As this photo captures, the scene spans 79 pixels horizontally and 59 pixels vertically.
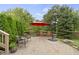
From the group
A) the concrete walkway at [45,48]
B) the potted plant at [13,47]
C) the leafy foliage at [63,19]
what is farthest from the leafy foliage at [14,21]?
the leafy foliage at [63,19]

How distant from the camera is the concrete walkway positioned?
280 inches

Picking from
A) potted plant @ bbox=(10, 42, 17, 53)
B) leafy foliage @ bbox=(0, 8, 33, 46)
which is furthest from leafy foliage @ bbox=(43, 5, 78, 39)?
potted plant @ bbox=(10, 42, 17, 53)

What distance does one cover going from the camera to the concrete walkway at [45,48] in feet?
23.3

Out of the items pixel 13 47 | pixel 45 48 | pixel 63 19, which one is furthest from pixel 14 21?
pixel 63 19

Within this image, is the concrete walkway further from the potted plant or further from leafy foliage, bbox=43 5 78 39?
leafy foliage, bbox=43 5 78 39

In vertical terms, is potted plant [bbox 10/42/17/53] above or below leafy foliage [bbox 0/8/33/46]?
below

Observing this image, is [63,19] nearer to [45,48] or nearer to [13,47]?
[45,48]

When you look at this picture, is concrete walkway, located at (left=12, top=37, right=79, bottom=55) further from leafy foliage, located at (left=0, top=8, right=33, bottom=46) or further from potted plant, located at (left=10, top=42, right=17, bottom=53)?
leafy foliage, located at (left=0, top=8, right=33, bottom=46)

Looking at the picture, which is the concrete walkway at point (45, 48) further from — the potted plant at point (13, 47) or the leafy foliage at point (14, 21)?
the leafy foliage at point (14, 21)

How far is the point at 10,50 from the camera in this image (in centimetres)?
706

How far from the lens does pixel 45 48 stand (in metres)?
7.15

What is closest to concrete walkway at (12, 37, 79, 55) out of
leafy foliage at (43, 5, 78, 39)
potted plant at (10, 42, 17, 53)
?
potted plant at (10, 42, 17, 53)
